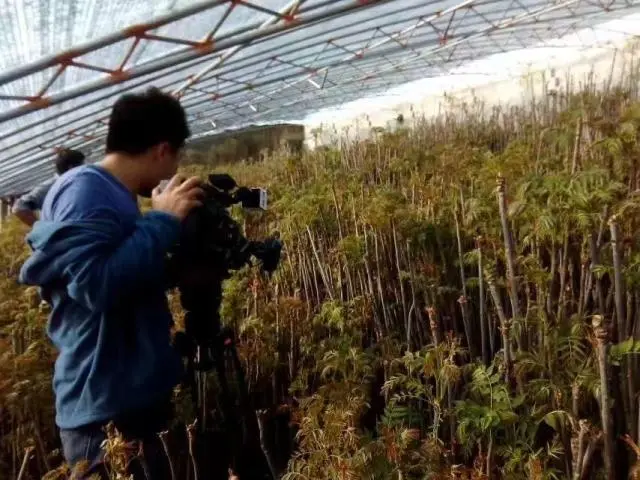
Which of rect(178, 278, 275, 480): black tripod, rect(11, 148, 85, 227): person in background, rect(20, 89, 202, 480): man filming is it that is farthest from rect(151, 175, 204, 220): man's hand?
rect(11, 148, 85, 227): person in background

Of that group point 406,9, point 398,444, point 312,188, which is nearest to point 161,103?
point 398,444

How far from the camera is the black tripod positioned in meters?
1.30

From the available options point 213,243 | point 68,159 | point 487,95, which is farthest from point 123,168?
point 487,95

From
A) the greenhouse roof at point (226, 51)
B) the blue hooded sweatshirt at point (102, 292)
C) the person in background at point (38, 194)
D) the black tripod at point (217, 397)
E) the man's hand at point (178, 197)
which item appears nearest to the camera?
the blue hooded sweatshirt at point (102, 292)

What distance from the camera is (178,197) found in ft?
3.80

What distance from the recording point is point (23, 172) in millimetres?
6641

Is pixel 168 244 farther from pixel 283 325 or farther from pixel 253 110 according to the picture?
pixel 253 110

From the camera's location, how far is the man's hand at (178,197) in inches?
45.3

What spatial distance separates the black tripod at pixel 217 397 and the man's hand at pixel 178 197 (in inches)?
6.2

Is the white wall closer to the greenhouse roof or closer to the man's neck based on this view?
the greenhouse roof

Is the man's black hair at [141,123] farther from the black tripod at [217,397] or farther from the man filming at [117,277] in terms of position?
the black tripod at [217,397]

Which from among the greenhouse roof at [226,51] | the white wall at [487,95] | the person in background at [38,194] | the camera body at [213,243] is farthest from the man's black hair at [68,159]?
the white wall at [487,95]

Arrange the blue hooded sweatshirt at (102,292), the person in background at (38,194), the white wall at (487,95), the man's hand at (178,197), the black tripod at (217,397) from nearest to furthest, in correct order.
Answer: the blue hooded sweatshirt at (102,292) → the man's hand at (178,197) → the black tripod at (217,397) → the person in background at (38,194) → the white wall at (487,95)

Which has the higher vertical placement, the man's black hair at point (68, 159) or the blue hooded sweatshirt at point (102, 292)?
the man's black hair at point (68, 159)
